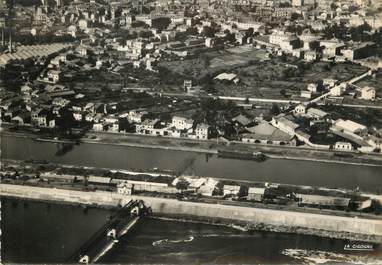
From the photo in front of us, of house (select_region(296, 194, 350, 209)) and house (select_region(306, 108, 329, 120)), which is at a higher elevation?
house (select_region(306, 108, 329, 120))

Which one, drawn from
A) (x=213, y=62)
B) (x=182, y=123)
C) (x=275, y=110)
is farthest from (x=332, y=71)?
(x=182, y=123)

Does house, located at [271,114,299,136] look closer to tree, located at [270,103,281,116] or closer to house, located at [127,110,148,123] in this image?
tree, located at [270,103,281,116]

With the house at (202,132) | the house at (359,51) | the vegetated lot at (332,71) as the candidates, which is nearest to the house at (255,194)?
the house at (202,132)

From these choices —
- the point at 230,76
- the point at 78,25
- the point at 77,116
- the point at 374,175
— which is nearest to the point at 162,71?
the point at 230,76

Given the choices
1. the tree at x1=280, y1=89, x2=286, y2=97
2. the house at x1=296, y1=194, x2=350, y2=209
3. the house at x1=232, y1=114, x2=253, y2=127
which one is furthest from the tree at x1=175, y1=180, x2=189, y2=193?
Result: the tree at x1=280, y1=89, x2=286, y2=97

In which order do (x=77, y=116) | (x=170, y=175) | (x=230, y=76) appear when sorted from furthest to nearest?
(x=230, y=76) < (x=77, y=116) < (x=170, y=175)

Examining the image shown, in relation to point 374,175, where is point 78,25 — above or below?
above

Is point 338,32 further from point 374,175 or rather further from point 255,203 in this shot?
point 255,203
